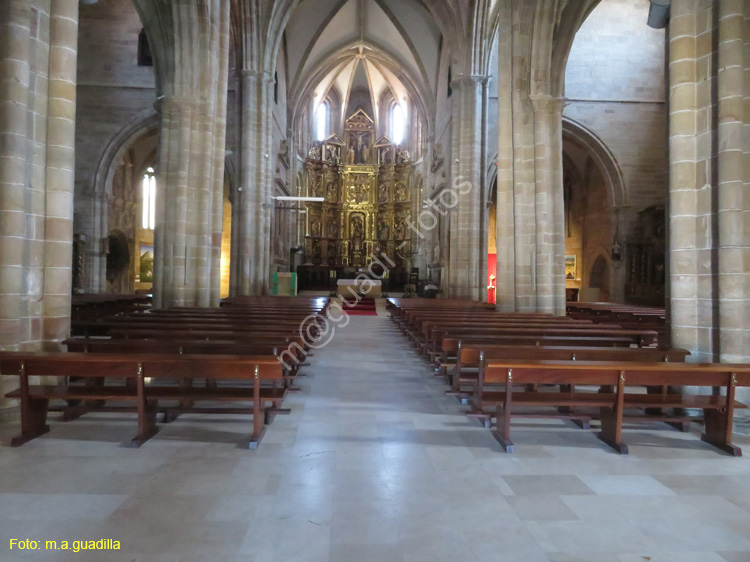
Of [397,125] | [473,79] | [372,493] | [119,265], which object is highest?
[397,125]

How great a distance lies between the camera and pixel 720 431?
444 centimetres

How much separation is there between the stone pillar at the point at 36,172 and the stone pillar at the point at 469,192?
51.7 ft

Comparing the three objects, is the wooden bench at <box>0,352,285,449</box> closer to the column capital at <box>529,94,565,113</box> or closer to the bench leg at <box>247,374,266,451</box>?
the bench leg at <box>247,374,266,451</box>

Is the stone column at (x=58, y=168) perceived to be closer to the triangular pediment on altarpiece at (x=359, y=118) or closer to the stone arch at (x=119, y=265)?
the stone arch at (x=119, y=265)

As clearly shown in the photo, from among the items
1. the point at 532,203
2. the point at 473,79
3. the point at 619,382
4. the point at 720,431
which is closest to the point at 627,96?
the point at 473,79

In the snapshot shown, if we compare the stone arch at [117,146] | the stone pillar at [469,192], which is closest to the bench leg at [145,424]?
the stone pillar at [469,192]

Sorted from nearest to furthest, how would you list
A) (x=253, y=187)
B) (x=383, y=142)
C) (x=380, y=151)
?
(x=253, y=187) < (x=383, y=142) < (x=380, y=151)

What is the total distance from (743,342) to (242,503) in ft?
17.0

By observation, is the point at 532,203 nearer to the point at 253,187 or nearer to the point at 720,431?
the point at 720,431

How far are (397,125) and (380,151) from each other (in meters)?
2.48

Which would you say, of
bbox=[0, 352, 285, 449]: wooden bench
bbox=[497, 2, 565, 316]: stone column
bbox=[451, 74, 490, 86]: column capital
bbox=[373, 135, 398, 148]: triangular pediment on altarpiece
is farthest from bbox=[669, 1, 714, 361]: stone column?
bbox=[373, 135, 398, 148]: triangular pediment on altarpiece

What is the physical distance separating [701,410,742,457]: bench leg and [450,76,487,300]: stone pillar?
594 inches

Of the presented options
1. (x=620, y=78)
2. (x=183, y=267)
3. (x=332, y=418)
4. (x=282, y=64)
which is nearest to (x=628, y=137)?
(x=620, y=78)

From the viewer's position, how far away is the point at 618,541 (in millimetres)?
2768
